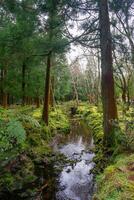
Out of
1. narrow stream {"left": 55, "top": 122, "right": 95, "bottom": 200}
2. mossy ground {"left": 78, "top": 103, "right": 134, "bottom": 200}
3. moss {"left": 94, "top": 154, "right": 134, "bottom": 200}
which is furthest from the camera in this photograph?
narrow stream {"left": 55, "top": 122, "right": 95, "bottom": 200}

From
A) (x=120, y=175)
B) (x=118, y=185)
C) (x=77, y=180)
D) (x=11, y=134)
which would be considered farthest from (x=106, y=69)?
(x=118, y=185)

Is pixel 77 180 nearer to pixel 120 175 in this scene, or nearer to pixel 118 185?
pixel 120 175

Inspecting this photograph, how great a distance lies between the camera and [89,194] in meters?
7.46

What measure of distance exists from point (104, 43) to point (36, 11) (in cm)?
286

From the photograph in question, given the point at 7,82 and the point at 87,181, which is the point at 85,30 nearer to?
the point at 87,181

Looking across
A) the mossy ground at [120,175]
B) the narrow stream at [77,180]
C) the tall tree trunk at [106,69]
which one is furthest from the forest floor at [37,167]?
the tall tree trunk at [106,69]

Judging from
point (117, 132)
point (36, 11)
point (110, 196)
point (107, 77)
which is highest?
point (36, 11)

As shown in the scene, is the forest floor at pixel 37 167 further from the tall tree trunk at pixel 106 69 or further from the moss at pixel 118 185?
the tall tree trunk at pixel 106 69

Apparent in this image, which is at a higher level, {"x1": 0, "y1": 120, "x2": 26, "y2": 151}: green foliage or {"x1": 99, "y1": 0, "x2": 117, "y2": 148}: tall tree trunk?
{"x1": 99, "y1": 0, "x2": 117, "y2": 148}: tall tree trunk

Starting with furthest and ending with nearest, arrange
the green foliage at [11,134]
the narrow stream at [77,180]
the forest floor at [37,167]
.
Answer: the narrow stream at [77,180] → the green foliage at [11,134] → the forest floor at [37,167]

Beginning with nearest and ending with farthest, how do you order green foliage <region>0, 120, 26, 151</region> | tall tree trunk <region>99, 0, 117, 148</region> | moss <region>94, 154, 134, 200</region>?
1. moss <region>94, 154, 134, 200</region>
2. green foliage <region>0, 120, 26, 151</region>
3. tall tree trunk <region>99, 0, 117, 148</region>

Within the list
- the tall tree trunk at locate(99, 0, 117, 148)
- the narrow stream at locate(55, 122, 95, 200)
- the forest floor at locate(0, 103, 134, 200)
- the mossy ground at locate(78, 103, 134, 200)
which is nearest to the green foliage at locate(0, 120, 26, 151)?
the forest floor at locate(0, 103, 134, 200)

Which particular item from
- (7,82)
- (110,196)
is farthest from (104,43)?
(7,82)

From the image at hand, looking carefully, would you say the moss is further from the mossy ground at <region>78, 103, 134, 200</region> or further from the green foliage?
the green foliage
